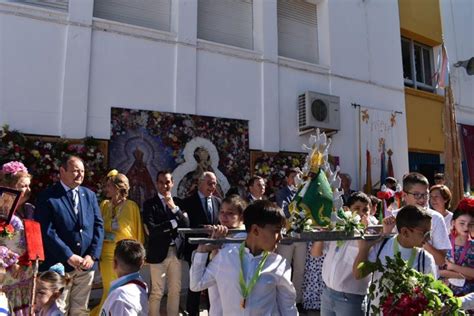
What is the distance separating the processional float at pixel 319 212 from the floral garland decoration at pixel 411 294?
36cm

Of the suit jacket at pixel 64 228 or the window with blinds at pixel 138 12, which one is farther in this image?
the window with blinds at pixel 138 12

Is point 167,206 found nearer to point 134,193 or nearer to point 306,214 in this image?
point 134,193

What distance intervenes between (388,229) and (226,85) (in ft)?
16.9

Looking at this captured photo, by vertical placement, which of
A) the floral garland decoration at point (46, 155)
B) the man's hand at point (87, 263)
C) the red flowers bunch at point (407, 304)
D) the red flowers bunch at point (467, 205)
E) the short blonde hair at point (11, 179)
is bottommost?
the man's hand at point (87, 263)

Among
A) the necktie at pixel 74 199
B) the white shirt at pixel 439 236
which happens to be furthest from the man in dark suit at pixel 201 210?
the white shirt at pixel 439 236

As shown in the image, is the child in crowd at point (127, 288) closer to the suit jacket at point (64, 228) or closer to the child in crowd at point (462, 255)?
the suit jacket at point (64, 228)

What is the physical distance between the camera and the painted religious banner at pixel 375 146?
29.0 feet

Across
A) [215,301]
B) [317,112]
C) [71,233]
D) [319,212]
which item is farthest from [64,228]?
[317,112]

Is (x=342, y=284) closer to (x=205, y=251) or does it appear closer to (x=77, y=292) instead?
(x=205, y=251)

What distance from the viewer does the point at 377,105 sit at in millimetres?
9359

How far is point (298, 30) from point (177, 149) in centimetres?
398

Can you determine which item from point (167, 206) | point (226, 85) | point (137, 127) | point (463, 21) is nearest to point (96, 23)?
point (137, 127)

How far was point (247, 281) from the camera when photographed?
6.97ft

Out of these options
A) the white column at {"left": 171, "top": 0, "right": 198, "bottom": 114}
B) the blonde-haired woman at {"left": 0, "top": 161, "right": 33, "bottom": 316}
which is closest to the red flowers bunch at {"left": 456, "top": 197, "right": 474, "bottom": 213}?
the blonde-haired woman at {"left": 0, "top": 161, "right": 33, "bottom": 316}
